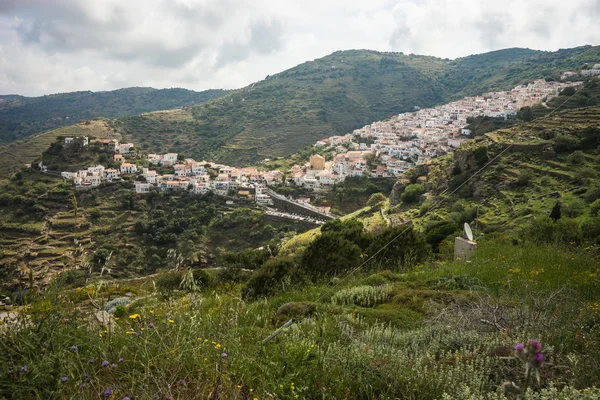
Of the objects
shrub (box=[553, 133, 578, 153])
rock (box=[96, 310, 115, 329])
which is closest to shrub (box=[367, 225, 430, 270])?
rock (box=[96, 310, 115, 329])

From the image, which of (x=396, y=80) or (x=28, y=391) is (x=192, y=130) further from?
(x=28, y=391)

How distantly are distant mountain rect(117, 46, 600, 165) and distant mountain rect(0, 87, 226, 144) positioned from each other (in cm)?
6168

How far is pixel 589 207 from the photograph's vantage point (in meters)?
16.6

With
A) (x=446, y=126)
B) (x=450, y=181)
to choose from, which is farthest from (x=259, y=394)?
(x=446, y=126)

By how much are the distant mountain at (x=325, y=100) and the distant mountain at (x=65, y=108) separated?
61.7 m

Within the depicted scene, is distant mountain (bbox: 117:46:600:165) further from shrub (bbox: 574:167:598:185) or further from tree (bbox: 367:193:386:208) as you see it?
shrub (bbox: 574:167:598:185)

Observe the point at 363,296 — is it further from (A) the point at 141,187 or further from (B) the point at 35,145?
(B) the point at 35,145

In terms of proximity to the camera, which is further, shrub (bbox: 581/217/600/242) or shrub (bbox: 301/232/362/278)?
shrub (bbox: 581/217/600/242)

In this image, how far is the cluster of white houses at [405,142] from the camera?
52250 millimetres

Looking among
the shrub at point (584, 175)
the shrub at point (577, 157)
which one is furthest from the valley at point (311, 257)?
the shrub at point (577, 157)

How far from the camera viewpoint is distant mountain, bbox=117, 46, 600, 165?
85.6 m

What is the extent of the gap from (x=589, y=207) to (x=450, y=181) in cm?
1164

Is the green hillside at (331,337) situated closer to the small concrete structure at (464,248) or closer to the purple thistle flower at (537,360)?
the purple thistle flower at (537,360)

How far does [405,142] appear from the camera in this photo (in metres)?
64.9
